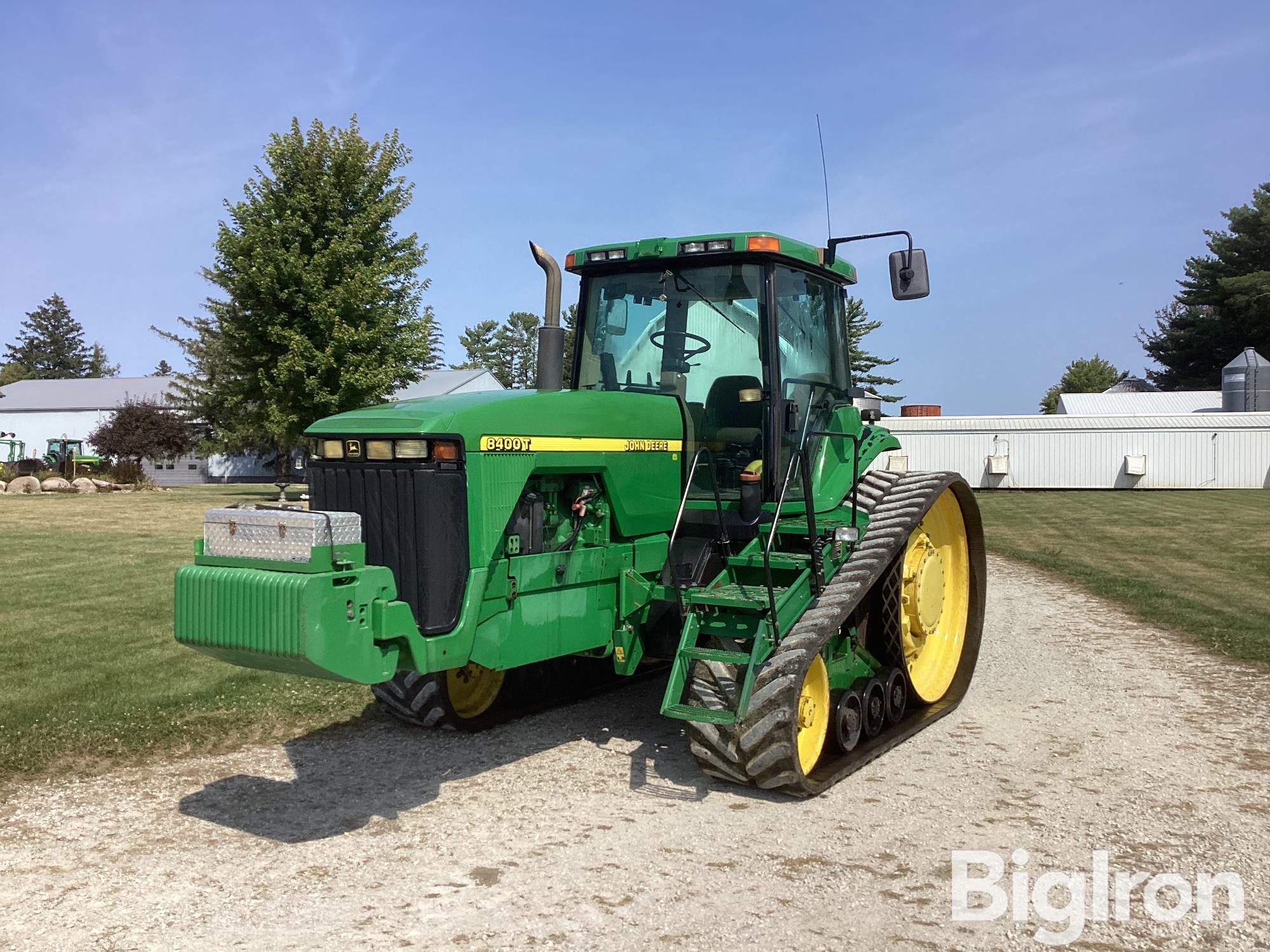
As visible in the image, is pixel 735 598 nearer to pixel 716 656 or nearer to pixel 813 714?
pixel 716 656

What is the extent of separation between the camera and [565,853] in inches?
179

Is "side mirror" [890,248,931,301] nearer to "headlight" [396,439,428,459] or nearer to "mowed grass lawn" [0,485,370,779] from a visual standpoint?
"headlight" [396,439,428,459]

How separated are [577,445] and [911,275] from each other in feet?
7.17

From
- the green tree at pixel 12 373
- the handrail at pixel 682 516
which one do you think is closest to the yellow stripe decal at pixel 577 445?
the handrail at pixel 682 516

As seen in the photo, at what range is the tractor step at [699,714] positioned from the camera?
4.99 m

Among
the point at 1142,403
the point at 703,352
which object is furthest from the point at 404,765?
the point at 1142,403

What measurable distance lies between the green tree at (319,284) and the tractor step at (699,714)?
2168 centimetres

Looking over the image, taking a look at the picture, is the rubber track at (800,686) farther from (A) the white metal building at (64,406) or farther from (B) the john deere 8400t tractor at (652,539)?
(A) the white metal building at (64,406)

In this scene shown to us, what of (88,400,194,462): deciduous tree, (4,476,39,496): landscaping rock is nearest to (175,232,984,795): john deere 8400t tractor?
(4,476,39,496): landscaping rock

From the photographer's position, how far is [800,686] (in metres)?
5.09

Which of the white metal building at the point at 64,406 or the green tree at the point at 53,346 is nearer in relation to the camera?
the white metal building at the point at 64,406

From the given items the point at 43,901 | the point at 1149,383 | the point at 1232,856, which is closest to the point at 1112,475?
the point at 1149,383

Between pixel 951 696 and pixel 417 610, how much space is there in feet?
12.8

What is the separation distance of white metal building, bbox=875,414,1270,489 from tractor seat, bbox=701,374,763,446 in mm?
27760
